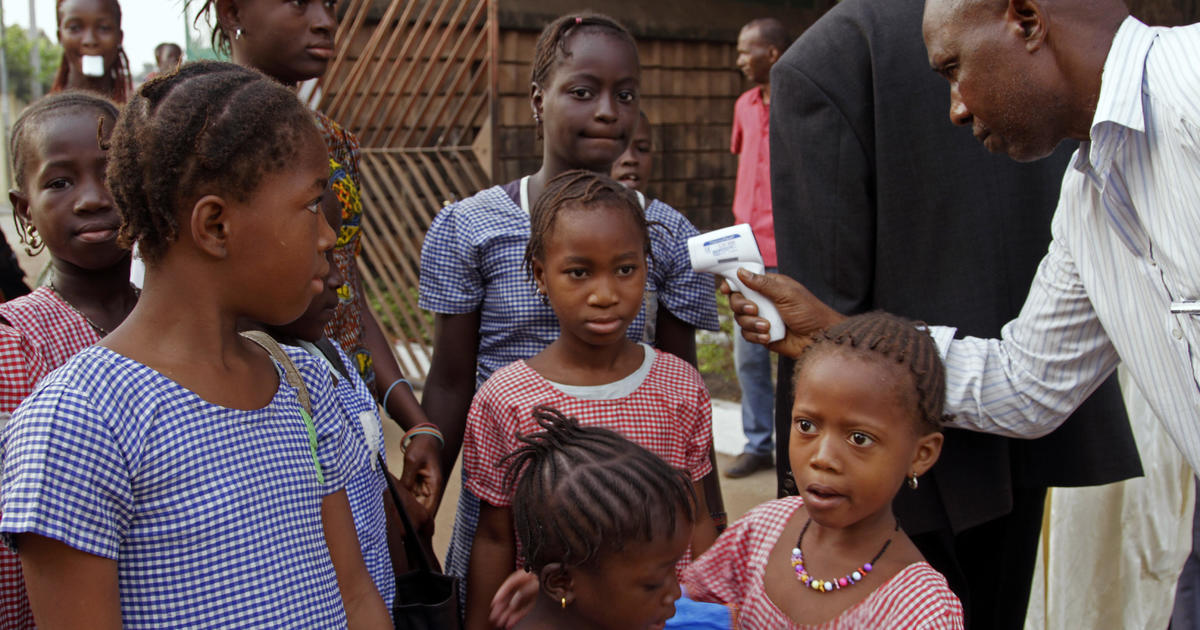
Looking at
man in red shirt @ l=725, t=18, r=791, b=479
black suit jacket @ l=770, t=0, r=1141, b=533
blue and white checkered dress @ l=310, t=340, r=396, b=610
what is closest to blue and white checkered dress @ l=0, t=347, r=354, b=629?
blue and white checkered dress @ l=310, t=340, r=396, b=610

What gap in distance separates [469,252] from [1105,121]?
1441mm

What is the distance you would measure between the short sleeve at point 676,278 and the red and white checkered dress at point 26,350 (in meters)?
1.31

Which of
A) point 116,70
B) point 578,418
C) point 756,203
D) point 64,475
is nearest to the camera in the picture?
point 64,475

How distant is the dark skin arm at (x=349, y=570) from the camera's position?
160 cm

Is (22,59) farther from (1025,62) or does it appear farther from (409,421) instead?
(1025,62)

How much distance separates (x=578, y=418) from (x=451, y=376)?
0.57 metres

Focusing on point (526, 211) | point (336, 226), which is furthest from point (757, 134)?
point (336, 226)

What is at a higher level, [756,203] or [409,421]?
[756,203]

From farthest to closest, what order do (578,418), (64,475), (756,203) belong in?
1. (756,203)
2. (578,418)
3. (64,475)

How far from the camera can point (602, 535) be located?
1730 millimetres

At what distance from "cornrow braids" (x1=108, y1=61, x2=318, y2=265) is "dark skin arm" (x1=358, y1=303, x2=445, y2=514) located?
104 centimetres

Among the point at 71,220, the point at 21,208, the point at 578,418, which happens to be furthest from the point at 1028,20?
the point at 21,208

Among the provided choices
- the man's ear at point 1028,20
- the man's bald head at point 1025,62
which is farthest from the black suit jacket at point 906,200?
the man's ear at point 1028,20

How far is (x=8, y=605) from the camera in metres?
1.71
